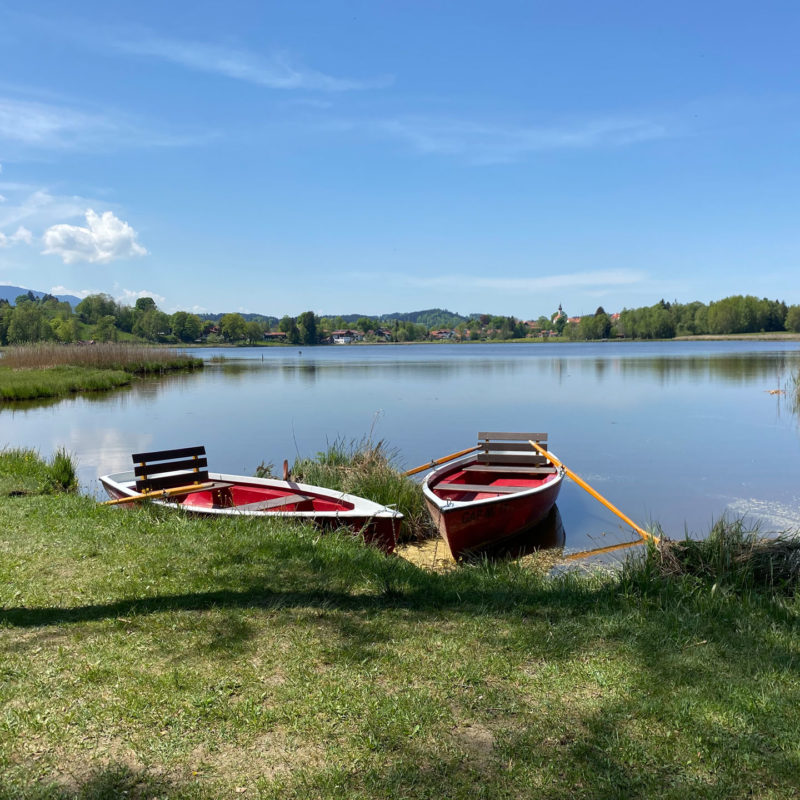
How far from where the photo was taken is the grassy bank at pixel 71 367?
30969mm

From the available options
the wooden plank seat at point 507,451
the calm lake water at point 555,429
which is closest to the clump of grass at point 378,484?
the wooden plank seat at point 507,451

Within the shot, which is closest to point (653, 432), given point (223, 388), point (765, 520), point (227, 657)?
point (765, 520)

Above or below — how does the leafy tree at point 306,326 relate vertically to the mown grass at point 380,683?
above

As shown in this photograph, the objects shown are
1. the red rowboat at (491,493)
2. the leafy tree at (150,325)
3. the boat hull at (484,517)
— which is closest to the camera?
the boat hull at (484,517)

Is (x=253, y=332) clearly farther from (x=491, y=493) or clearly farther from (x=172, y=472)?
(x=491, y=493)

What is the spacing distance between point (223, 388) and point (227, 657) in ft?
113

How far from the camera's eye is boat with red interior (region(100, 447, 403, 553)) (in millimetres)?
7422

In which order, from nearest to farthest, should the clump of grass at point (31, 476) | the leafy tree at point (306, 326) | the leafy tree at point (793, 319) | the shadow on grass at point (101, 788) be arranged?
the shadow on grass at point (101, 788) < the clump of grass at point (31, 476) < the leafy tree at point (793, 319) < the leafy tree at point (306, 326)

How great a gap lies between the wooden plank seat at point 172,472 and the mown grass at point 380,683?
10.6 feet

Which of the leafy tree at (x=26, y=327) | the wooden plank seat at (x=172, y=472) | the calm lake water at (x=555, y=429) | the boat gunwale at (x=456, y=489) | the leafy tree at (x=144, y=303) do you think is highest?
the leafy tree at (x=144, y=303)

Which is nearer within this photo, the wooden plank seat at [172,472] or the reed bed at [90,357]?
the wooden plank seat at [172,472]

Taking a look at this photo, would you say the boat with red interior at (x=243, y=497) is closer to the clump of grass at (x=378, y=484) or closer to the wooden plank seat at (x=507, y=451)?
the clump of grass at (x=378, y=484)

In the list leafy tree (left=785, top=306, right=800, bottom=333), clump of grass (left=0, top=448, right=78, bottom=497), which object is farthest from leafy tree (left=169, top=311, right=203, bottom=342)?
clump of grass (left=0, top=448, right=78, bottom=497)

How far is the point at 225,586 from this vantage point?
5148mm
